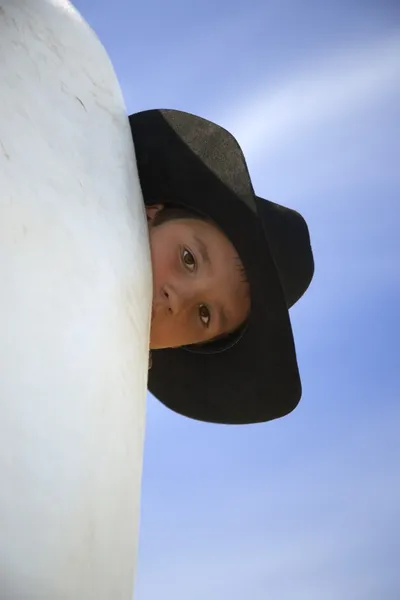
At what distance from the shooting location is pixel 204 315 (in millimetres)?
970

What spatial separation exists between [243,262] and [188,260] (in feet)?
0.22

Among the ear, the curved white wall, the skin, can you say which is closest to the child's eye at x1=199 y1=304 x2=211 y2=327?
the skin

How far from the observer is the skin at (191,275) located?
35.4 inches

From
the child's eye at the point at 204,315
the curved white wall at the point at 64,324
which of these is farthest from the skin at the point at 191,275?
the curved white wall at the point at 64,324

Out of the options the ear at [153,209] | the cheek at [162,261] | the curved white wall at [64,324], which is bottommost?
the curved white wall at [64,324]

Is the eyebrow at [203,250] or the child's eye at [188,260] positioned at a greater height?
the eyebrow at [203,250]

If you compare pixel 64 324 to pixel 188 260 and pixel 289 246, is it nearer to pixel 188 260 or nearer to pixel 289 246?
pixel 188 260

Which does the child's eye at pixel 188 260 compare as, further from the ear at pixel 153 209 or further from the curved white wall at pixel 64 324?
the curved white wall at pixel 64 324

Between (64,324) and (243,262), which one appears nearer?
(64,324)

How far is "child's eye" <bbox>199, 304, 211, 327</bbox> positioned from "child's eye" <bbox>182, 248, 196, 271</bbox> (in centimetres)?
6

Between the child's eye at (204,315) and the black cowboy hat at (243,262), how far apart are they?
53mm

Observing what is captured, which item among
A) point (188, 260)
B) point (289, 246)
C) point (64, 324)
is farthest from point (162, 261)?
point (64, 324)

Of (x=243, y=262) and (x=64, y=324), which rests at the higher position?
(x=243, y=262)

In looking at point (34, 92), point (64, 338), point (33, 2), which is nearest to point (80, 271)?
point (64, 338)
